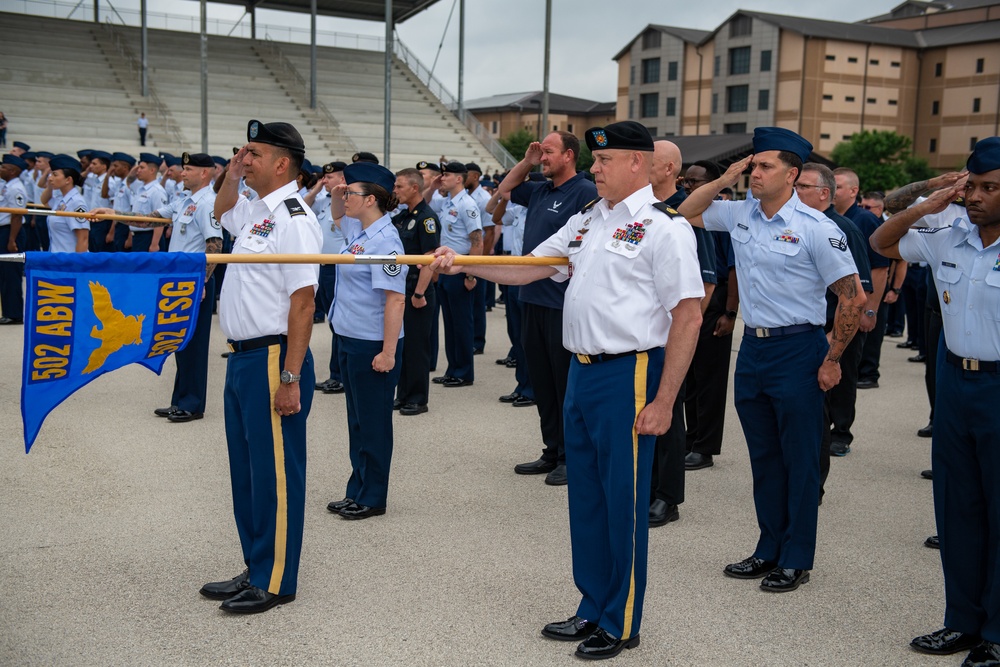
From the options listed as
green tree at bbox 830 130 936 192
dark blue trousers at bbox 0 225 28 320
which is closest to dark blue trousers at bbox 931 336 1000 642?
dark blue trousers at bbox 0 225 28 320

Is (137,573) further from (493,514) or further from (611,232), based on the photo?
(611,232)

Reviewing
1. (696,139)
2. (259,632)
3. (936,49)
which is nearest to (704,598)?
(259,632)

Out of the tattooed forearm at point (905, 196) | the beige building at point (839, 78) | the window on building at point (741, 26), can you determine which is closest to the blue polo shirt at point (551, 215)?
the tattooed forearm at point (905, 196)

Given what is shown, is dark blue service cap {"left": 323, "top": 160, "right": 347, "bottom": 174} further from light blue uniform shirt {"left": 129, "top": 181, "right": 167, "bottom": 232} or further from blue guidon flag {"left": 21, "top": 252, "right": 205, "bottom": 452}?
blue guidon flag {"left": 21, "top": 252, "right": 205, "bottom": 452}

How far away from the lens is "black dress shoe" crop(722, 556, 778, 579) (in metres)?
4.38

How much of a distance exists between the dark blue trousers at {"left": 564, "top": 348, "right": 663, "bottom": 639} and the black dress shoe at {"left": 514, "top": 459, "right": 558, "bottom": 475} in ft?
7.79

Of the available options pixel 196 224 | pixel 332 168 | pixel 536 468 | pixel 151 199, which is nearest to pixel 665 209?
pixel 536 468

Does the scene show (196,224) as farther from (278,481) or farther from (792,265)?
(792,265)

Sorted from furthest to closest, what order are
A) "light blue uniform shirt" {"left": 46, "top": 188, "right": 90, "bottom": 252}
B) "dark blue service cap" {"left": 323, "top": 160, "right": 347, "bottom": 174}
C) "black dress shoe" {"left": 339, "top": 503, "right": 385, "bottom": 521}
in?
1. "light blue uniform shirt" {"left": 46, "top": 188, "right": 90, "bottom": 252}
2. "dark blue service cap" {"left": 323, "top": 160, "right": 347, "bottom": 174}
3. "black dress shoe" {"left": 339, "top": 503, "right": 385, "bottom": 521}

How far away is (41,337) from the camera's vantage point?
128 inches

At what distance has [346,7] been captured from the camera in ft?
116

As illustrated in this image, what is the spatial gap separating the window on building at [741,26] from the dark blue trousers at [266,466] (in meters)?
62.0

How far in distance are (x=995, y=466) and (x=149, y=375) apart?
291 inches

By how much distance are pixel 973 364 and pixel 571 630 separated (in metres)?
1.84
